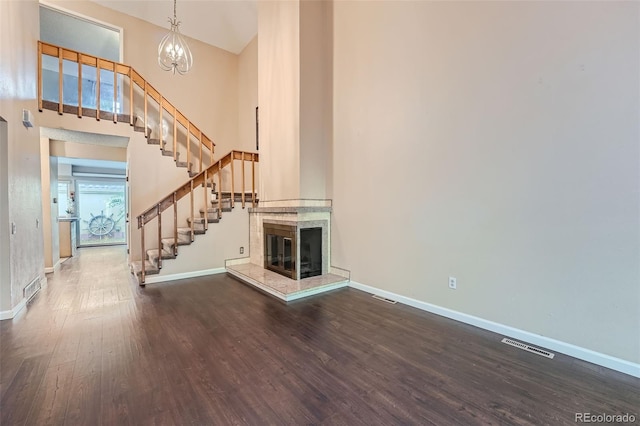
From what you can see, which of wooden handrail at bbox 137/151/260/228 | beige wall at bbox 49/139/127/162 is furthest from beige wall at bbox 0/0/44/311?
beige wall at bbox 49/139/127/162

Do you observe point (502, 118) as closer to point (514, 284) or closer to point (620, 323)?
point (514, 284)

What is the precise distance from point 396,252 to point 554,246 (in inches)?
A: 62.8

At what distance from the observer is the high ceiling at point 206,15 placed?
5.92 m

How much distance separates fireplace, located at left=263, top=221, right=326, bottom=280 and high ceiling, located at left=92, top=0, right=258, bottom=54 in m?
5.03

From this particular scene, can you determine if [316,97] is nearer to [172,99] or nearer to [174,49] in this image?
[174,49]

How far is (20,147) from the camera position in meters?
3.43

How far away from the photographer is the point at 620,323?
2.04 m

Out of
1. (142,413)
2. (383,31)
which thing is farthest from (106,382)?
(383,31)

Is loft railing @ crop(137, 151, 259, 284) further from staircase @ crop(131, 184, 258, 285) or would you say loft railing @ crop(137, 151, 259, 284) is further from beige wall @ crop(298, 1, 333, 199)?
beige wall @ crop(298, 1, 333, 199)

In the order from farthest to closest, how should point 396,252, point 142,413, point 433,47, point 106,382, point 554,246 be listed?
point 396,252 < point 433,47 < point 554,246 < point 106,382 < point 142,413

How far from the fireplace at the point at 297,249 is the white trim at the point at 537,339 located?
4.79ft

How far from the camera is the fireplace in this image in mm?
4234

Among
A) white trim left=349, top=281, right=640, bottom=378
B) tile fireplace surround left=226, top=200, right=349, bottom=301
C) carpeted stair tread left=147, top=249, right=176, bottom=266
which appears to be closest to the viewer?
white trim left=349, top=281, right=640, bottom=378

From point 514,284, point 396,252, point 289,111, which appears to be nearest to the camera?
point 514,284
